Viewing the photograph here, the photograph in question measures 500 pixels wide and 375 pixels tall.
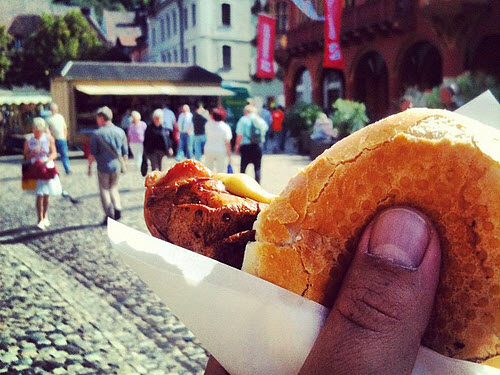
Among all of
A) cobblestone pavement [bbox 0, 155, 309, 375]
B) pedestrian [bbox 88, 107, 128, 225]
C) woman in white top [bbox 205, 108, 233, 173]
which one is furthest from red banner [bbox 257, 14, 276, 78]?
cobblestone pavement [bbox 0, 155, 309, 375]

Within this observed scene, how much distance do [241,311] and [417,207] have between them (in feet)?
1.41

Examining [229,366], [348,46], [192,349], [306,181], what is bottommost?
[192,349]

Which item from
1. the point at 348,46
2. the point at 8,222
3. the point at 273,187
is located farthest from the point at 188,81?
the point at 8,222

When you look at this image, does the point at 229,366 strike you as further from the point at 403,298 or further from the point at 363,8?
the point at 363,8

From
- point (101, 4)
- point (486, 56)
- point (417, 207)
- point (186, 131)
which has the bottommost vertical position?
point (186, 131)

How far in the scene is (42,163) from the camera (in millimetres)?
8344

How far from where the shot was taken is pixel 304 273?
1.21 meters

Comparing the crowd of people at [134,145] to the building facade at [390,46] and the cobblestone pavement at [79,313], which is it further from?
the building facade at [390,46]

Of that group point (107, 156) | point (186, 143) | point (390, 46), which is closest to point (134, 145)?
point (186, 143)

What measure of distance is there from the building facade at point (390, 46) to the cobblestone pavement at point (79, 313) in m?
8.05

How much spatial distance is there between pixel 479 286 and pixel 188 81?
82.9 feet

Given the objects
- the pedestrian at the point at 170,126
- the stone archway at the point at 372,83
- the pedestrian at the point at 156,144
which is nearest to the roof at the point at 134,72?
the stone archway at the point at 372,83

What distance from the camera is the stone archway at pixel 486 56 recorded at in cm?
1783

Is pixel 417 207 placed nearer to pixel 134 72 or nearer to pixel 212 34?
pixel 134 72
